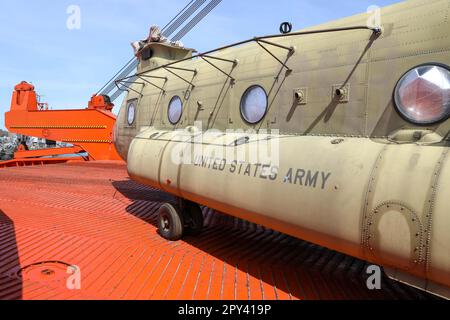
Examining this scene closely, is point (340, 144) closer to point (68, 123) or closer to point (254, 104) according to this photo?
point (254, 104)

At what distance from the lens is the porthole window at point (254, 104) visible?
20.0 feet

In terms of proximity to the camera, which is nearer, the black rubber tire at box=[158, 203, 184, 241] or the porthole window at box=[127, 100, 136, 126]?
the black rubber tire at box=[158, 203, 184, 241]

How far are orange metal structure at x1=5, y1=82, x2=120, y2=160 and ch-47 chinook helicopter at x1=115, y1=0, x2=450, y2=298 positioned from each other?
44.6ft

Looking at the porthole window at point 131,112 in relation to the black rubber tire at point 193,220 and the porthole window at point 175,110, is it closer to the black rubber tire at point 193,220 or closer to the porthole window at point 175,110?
the porthole window at point 175,110

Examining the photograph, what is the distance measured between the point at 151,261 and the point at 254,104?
10.3ft

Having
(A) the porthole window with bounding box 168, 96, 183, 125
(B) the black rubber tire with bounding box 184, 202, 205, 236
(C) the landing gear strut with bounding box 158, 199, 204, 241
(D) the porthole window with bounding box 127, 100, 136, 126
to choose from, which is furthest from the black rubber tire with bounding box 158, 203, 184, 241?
(D) the porthole window with bounding box 127, 100, 136, 126

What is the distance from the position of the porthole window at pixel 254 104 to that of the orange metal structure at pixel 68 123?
14.6 m

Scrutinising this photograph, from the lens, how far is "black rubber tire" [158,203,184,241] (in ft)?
22.4

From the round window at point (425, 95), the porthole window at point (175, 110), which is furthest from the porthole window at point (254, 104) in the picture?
the round window at point (425, 95)

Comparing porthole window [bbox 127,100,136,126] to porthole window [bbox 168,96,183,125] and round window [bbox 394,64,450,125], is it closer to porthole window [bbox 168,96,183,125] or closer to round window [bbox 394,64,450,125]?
porthole window [bbox 168,96,183,125]

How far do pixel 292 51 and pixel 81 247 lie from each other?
15.8 ft

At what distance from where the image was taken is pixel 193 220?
7.10 meters
